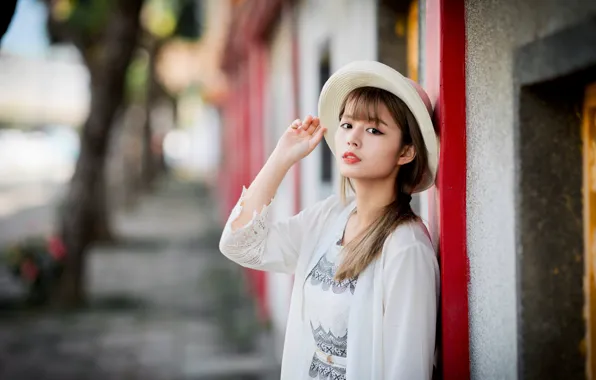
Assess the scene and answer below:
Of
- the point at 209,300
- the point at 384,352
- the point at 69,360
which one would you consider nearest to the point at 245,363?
the point at 69,360

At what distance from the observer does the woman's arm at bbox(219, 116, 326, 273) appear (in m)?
2.44

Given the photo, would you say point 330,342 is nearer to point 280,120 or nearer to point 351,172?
point 351,172

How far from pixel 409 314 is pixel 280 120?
19.2 feet

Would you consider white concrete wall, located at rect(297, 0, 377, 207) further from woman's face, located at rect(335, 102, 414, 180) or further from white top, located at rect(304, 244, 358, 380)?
white top, located at rect(304, 244, 358, 380)

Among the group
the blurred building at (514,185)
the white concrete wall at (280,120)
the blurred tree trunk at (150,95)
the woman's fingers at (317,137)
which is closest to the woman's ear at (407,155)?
the blurred building at (514,185)

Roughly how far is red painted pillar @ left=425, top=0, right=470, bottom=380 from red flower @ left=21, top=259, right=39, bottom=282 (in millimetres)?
8155

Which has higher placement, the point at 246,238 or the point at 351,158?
the point at 351,158

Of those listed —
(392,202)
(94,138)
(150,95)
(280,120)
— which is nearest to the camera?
(392,202)

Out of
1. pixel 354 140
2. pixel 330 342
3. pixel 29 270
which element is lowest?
pixel 29 270

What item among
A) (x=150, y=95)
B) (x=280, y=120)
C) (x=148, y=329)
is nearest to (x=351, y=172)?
(x=280, y=120)

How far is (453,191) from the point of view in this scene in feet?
7.30

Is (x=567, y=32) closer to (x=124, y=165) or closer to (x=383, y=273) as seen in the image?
(x=383, y=273)

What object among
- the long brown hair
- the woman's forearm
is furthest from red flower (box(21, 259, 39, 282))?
the long brown hair

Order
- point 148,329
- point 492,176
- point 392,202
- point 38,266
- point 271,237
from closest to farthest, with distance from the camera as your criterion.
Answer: point 492,176 → point 392,202 → point 271,237 → point 148,329 → point 38,266
